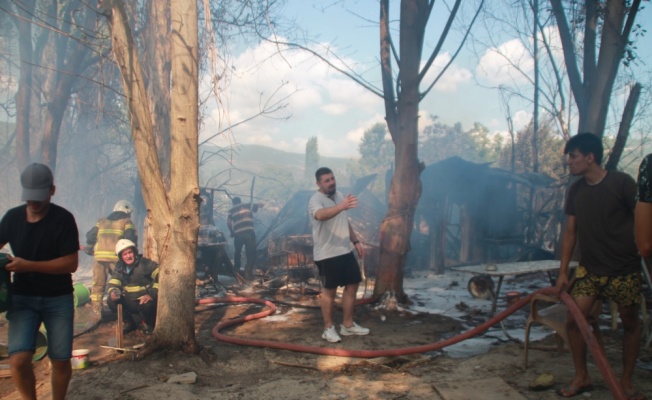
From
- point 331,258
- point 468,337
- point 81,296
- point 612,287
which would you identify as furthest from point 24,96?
point 612,287

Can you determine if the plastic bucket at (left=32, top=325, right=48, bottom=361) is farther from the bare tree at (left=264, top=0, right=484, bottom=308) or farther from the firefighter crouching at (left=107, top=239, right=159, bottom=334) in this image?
the bare tree at (left=264, top=0, right=484, bottom=308)

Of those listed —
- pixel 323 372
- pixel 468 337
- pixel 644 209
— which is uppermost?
pixel 644 209

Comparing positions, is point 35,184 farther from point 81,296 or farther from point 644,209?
point 81,296

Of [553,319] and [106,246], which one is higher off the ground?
[106,246]

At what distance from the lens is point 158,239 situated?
16.0ft

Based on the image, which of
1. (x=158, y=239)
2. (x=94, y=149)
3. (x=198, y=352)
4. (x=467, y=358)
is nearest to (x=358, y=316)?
(x=467, y=358)

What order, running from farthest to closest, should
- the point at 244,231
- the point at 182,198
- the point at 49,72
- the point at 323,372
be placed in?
the point at 49,72, the point at 244,231, the point at 182,198, the point at 323,372

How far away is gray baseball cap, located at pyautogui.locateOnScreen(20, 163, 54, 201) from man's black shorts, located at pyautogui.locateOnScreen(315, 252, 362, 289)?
3085mm

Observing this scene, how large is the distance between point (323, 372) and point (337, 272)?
51.8 inches

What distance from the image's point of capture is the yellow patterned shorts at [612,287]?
3.43 m

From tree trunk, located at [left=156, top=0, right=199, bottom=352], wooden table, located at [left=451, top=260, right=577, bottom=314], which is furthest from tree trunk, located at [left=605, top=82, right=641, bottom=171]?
tree trunk, located at [left=156, top=0, right=199, bottom=352]

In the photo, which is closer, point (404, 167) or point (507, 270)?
point (507, 270)

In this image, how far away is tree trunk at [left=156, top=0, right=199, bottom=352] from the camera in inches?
186

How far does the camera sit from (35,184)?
3320 millimetres
